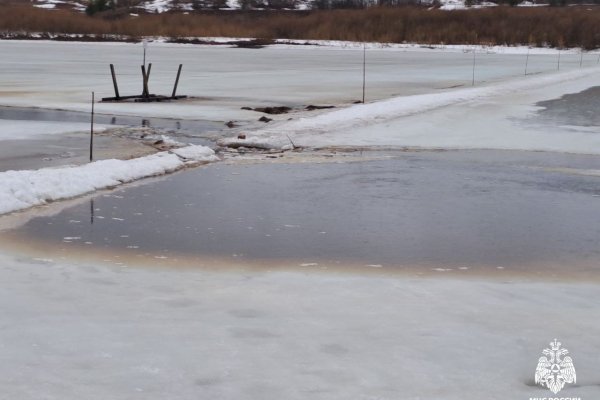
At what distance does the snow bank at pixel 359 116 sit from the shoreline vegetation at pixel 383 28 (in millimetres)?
44885

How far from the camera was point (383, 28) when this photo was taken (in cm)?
7656

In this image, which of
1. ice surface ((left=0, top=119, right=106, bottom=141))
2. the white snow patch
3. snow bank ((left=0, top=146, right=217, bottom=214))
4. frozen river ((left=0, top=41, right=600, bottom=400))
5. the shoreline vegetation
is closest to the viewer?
frozen river ((left=0, top=41, right=600, bottom=400))

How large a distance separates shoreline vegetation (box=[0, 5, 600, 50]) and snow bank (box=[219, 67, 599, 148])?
44.9 meters

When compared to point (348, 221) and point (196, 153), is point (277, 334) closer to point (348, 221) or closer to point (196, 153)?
point (348, 221)

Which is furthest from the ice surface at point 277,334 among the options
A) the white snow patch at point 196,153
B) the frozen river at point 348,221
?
the white snow patch at point 196,153

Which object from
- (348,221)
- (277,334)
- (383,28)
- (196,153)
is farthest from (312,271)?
(383,28)

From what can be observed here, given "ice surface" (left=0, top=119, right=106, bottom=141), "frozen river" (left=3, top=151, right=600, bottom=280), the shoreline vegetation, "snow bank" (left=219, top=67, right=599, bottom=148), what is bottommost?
"frozen river" (left=3, top=151, right=600, bottom=280)

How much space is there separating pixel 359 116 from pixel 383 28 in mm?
59266

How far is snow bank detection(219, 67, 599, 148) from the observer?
1564 centimetres

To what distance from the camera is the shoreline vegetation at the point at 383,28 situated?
7006cm

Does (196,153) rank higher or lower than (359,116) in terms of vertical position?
lower

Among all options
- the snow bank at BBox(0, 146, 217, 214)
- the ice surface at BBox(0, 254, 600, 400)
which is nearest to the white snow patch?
the snow bank at BBox(0, 146, 217, 214)

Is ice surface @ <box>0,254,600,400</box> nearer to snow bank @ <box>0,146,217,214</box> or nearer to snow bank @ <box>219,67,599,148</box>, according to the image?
snow bank @ <box>0,146,217,214</box>

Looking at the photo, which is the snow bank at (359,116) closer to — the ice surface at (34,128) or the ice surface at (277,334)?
the ice surface at (34,128)
